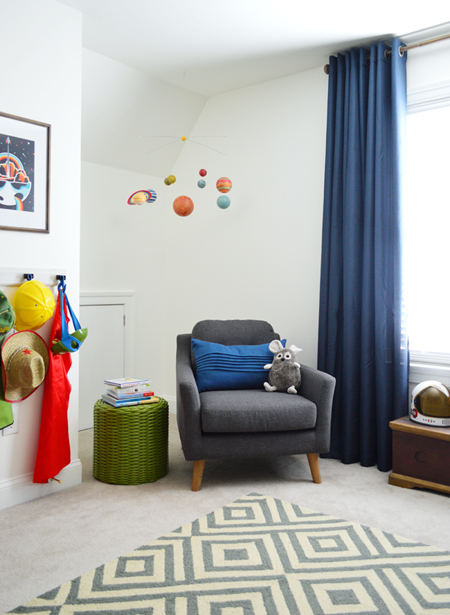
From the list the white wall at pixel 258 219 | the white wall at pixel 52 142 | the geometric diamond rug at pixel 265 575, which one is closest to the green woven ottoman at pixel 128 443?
the white wall at pixel 52 142

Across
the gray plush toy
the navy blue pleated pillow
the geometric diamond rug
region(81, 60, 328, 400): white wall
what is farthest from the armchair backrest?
the geometric diamond rug

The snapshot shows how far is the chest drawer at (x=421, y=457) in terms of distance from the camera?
2.57m

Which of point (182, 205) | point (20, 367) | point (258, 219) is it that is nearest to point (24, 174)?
point (20, 367)

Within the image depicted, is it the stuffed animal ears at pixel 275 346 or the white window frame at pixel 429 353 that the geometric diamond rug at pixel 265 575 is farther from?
the white window frame at pixel 429 353

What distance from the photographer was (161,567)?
186cm

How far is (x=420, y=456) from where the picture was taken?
2.65m

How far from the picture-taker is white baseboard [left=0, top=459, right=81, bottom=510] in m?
2.41

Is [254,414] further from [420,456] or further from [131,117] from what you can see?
[131,117]

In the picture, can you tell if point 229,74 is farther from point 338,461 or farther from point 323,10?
point 338,461

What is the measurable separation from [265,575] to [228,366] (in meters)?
1.27

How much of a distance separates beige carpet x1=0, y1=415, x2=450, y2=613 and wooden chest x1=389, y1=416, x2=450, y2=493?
6cm

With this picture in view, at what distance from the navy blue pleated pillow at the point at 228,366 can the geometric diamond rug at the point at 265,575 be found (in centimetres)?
82

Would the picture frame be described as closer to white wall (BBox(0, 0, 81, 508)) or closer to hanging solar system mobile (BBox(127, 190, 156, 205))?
white wall (BBox(0, 0, 81, 508))

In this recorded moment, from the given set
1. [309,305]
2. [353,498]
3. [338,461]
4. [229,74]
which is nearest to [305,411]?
[353,498]
